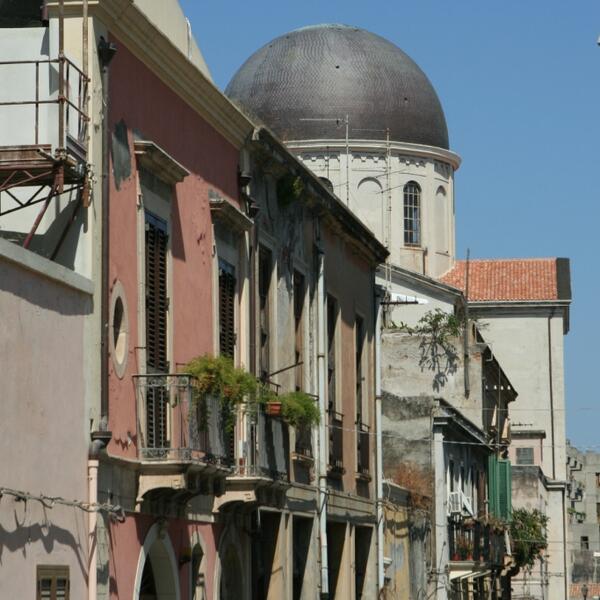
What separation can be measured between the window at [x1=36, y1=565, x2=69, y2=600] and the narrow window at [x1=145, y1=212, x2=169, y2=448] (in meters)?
2.52

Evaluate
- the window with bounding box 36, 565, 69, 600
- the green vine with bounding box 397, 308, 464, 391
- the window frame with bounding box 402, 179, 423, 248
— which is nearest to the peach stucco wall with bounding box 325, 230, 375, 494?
the green vine with bounding box 397, 308, 464, 391

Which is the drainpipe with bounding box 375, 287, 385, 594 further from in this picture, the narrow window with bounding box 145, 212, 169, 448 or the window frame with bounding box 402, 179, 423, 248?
the window frame with bounding box 402, 179, 423, 248

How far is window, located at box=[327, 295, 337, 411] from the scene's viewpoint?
2706 cm

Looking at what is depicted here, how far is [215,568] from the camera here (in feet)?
67.3

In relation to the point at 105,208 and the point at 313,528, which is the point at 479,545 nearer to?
the point at 313,528

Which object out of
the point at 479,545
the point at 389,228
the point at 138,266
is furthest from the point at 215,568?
the point at 389,228

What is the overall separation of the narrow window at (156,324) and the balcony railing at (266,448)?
2372 mm

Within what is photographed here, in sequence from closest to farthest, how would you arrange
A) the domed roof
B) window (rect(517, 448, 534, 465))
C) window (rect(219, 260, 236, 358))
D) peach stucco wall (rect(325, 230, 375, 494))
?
window (rect(219, 260, 236, 358))
peach stucco wall (rect(325, 230, 375, 494))
the domed roof
window (rect(517, 448, 534, 465))

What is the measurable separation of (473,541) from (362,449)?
11236 mm

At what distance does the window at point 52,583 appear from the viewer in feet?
48.7

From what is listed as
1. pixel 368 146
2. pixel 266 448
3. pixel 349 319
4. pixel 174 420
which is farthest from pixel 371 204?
pixel 174 420

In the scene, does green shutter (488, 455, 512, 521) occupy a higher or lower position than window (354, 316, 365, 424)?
lower

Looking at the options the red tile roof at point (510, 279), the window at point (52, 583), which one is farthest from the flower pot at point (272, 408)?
the red tile roof at point (510, 279)

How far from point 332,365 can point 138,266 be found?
32.2 feet
